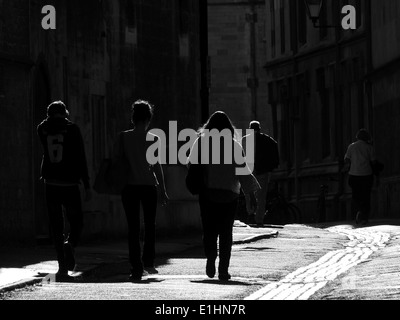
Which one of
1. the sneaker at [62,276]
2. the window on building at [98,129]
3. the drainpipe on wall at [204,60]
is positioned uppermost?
the drainpipe on wall at [204,60]

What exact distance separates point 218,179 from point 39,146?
20.7 feet

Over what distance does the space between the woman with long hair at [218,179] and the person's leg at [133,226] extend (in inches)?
29.9

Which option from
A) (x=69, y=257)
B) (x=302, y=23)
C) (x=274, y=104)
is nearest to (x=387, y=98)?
(x=302, y=23)

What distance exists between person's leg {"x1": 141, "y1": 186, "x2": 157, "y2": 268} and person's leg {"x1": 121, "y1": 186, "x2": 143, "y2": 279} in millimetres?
100

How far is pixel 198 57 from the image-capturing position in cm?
3042

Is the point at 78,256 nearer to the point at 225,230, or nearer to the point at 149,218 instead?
the point at 149,218

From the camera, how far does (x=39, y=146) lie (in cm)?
2380

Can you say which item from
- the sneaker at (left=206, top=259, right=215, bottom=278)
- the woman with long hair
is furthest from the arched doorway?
the sneaker at (left=206, top=259, right=215, bottom=278)

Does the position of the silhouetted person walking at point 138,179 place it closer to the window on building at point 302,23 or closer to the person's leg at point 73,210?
the person's leg at point 73,210

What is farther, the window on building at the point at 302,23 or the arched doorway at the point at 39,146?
the window on building at the point at 302,23

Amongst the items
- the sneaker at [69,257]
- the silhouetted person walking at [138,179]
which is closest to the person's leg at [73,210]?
the sneaker at [69,257]

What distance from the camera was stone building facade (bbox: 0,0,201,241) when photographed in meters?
23.0

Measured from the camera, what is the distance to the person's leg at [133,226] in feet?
56.6

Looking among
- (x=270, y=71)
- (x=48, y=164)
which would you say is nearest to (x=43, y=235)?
(x=48, y=164)
